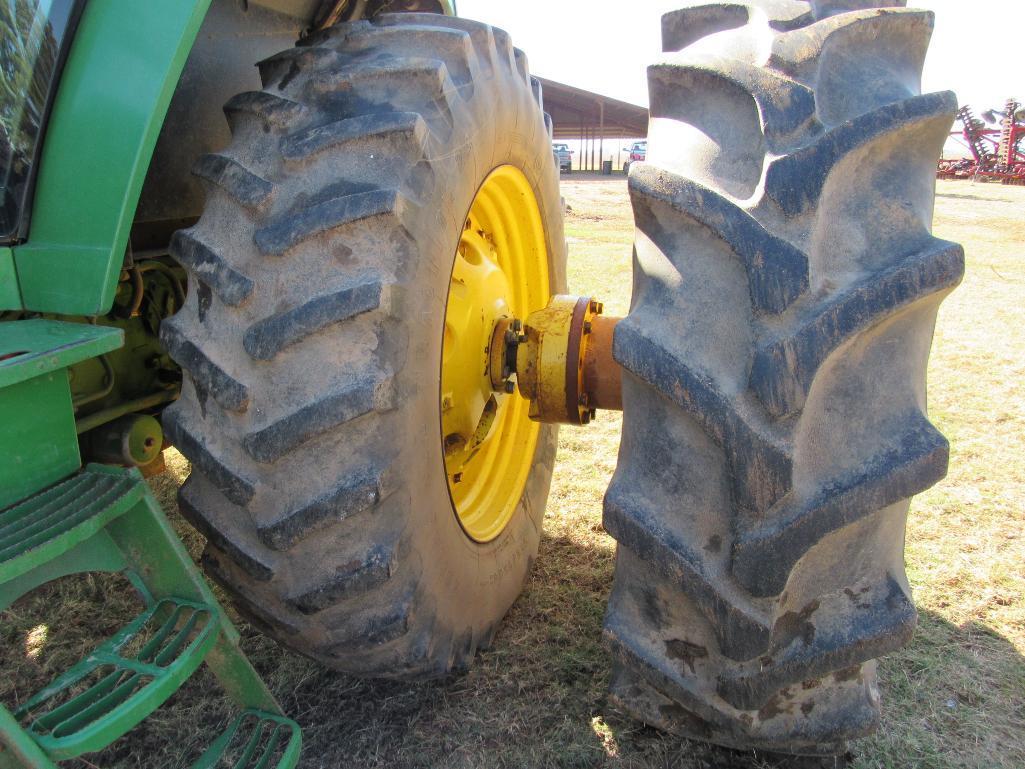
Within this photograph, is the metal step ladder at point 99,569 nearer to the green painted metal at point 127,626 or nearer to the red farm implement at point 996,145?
the green painted metal at point 127,626

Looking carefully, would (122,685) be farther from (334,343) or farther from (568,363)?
(568,363)

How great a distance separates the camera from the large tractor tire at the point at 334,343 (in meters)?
1.22

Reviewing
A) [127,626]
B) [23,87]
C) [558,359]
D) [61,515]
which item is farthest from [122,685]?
[558,359]

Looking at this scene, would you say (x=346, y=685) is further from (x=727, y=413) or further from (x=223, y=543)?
(x=727, y=413)

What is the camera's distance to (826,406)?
3.71 feet

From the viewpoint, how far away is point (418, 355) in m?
1.35

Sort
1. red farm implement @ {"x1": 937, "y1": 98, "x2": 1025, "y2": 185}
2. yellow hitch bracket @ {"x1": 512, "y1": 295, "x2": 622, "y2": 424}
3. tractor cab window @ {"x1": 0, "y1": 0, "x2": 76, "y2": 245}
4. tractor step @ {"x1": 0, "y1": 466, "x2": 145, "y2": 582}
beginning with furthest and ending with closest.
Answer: red farm implement @ {"x1": 937, "y1": 98, "x2": 1025, "y2": 185}, yellow hitch bracket @ {"x1": 512, "y1": 295, "x2": 622, "y2": 424}, tractor cab window @ {"x1": 0, "y1": 0, "x2": 76, "y2": 245}, tractor step @ {"x1": 0, "y1": 466, "x2": 145, "y2": 582}

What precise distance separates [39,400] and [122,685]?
16.2 inches

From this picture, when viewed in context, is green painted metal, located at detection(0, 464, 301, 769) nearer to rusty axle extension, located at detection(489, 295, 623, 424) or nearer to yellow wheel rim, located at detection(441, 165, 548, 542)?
yellow wheel rim, located at detection(441, 165, 548, 542)

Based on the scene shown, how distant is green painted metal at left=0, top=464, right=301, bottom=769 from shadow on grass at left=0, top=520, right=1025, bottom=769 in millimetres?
329

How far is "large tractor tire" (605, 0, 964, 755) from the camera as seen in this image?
3.64ft

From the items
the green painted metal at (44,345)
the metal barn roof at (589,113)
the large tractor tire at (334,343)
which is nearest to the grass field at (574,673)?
the large tractor tire at (334,343)

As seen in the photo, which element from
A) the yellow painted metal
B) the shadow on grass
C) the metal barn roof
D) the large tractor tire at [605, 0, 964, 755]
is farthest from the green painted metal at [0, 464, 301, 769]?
the metal barn roof

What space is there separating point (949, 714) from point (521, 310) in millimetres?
1393
